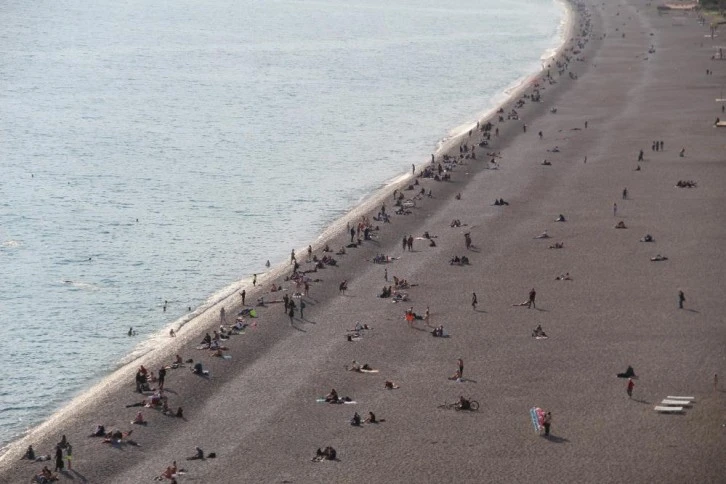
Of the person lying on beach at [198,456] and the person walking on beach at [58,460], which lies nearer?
the person walking on beach at [58,460]

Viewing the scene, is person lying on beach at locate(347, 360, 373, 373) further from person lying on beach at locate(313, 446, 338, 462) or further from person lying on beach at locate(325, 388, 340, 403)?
person lying on beach at locate(313, 446, 338, 462)

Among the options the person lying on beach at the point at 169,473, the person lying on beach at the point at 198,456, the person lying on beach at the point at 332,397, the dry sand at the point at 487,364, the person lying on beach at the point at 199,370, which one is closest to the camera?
the person lying on beach at the point at 169,473

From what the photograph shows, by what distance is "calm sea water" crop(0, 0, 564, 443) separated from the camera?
2420 inches

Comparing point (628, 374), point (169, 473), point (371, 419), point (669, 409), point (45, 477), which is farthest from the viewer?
point (628, 374)

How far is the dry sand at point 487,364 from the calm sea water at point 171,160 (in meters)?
5.59

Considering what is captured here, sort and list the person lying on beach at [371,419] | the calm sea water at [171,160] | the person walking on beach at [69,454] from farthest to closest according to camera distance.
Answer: the calm sea water at [171,160] → the person lying on beach at [371,419] → the person walking on beach at [69,454]

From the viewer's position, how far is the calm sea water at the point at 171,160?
6147 cm

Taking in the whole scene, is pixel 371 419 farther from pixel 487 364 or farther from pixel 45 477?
pixel 45 477

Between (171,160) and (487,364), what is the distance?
54909 millimetres

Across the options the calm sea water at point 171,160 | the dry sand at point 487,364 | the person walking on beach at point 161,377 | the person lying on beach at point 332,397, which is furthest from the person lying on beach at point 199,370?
the person lying on beach at point 332,397

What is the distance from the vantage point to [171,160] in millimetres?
99562

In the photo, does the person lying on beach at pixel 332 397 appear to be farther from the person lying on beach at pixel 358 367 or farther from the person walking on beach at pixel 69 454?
the person walking on beach at pixel 69 454

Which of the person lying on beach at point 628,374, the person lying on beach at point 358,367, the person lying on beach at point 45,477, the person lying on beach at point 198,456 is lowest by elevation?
the person lying on beach at point 45,477

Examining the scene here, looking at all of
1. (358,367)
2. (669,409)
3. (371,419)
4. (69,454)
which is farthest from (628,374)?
(69,454)
